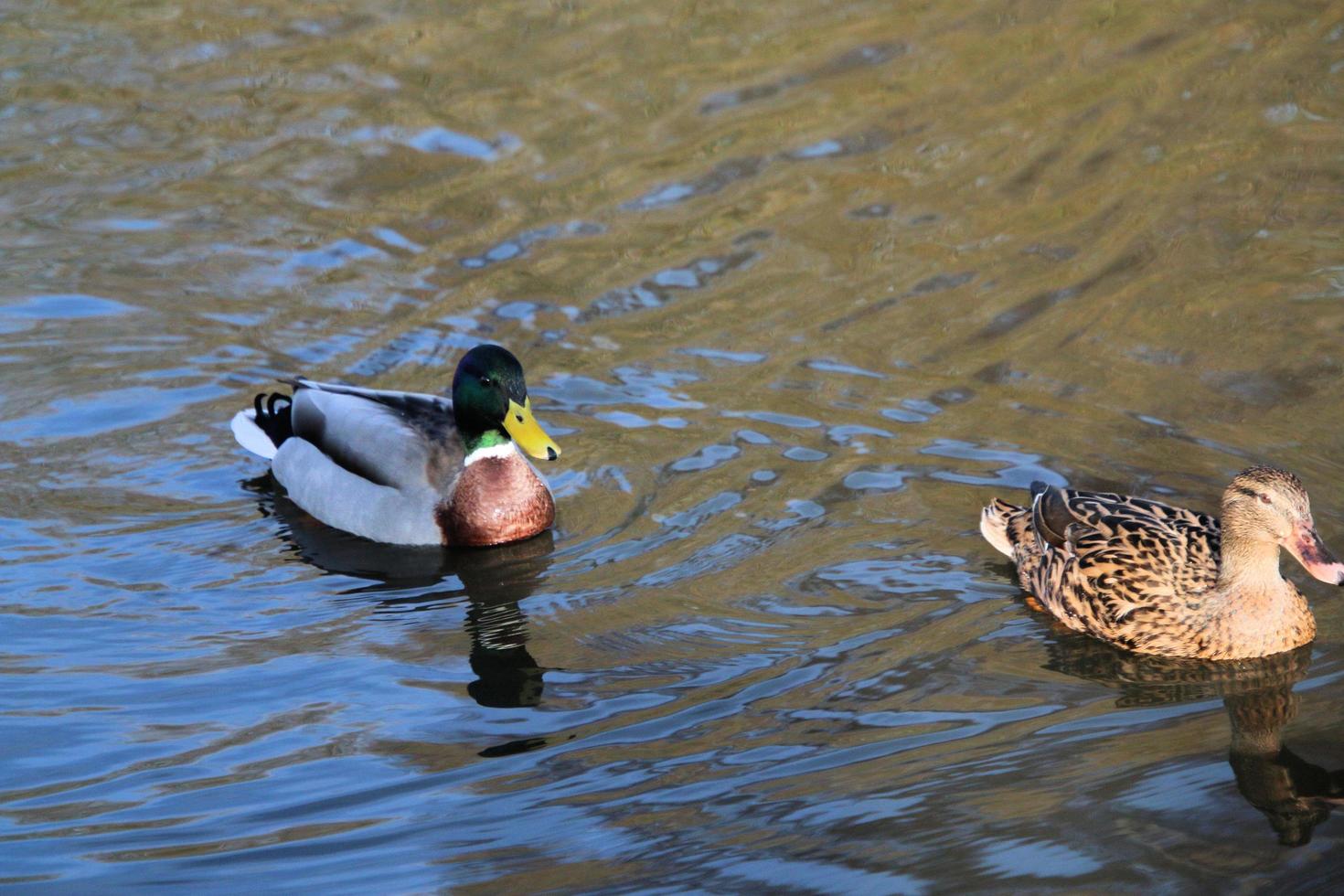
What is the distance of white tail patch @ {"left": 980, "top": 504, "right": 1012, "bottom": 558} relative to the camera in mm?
6973

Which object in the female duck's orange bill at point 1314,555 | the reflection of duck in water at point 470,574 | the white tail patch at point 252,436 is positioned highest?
the female duck's orange bill at point 1314,555

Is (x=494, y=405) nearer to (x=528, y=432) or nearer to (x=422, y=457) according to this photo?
(x=528, y=432)

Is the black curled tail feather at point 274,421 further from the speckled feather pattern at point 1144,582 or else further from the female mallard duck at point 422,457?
the speckled feather pattern at point 1144,582

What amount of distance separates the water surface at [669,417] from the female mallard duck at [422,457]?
168mm

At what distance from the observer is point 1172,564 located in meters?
6.36

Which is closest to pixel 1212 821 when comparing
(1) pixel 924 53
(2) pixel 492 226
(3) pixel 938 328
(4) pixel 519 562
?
(4) pixel 519 562

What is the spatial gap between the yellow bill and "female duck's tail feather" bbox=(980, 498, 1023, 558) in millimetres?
2065

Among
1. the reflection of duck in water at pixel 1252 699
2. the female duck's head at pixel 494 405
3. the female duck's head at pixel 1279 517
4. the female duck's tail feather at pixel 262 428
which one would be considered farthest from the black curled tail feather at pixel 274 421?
the female duck's head at pixel 1279 517

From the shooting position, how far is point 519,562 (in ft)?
26.0

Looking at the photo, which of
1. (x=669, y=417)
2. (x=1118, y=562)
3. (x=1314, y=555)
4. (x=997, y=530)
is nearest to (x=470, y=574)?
(x=669, y=417)

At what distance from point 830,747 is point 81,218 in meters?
8.16

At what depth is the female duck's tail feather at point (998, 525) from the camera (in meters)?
6.98

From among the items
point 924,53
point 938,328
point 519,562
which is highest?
point 924,53

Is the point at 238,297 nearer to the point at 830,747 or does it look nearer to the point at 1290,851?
the point at 830,747
